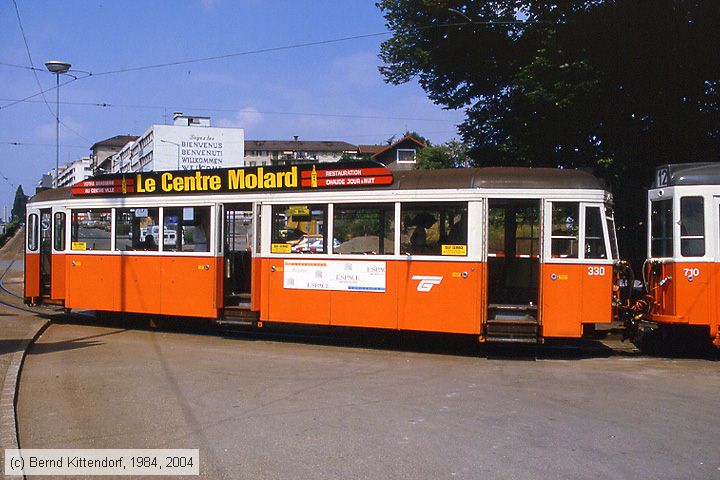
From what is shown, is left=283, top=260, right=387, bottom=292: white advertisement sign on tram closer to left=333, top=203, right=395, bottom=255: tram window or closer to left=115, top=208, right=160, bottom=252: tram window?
left=333, top=203, right=395, bottom=255: tram window

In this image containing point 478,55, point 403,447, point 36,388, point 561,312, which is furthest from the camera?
point 478,55

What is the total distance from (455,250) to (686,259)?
144 inches

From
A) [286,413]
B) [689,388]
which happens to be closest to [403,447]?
[286,413]

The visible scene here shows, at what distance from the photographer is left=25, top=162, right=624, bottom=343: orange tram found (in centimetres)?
1146

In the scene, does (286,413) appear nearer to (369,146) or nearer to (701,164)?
(701,164)

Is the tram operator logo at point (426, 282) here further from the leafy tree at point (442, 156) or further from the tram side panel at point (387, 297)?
the leafy tree at point (442, 156)

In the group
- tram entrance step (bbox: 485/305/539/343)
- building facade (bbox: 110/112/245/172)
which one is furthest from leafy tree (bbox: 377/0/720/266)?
building facade (bbox: 110/112/245/172)

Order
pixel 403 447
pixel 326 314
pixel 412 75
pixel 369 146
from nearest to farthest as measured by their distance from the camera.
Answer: pixel 403 447 → pixel 326 314 → pixel 412 75 → pixel 369 146

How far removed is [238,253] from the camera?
14242mm

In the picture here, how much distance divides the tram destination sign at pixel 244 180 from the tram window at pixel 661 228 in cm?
451

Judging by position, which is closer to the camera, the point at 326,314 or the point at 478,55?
the point at 326,314

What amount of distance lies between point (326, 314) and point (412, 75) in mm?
11879

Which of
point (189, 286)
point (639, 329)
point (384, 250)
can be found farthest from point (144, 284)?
point (639, 329)

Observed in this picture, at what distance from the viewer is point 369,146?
104 metres
